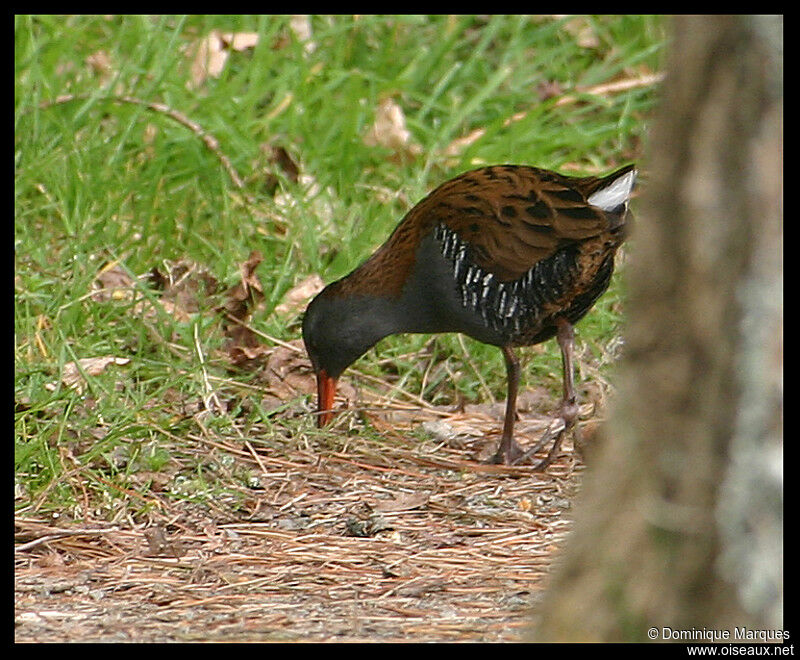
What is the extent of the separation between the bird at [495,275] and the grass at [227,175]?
1.26ft

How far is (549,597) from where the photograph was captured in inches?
86.4

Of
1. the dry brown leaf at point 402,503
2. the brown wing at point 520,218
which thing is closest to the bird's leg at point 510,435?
the brown wing at point 520,218

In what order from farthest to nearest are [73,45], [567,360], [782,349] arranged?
1. [73,45]
2. [567,360]
3. [782,349]

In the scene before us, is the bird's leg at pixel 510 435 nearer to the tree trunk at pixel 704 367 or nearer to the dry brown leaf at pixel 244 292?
the dry brown leaf at pixel 244 292

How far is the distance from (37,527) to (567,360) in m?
1.89

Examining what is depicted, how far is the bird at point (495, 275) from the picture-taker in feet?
15.3

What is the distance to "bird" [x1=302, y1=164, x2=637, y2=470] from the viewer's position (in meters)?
4.66

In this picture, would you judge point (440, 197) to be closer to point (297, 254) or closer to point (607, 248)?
point (607, 248)

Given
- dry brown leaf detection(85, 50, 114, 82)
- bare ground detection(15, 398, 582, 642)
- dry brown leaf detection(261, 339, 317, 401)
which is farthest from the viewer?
dry brown leaf detection(85, 50, 114, 82)

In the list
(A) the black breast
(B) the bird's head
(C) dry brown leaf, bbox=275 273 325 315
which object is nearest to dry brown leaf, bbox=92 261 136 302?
(C) dry brown leaf, bbox=275 273 325 315

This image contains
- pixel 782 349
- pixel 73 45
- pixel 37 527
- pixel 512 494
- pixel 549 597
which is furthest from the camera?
pixel 73 45

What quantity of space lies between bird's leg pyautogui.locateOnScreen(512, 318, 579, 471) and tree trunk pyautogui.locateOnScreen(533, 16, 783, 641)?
8.36 feet

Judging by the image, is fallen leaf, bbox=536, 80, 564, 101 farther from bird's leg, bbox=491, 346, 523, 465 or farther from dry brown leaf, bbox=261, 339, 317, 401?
bird's leg, bbox=491, 346, 523, 465
